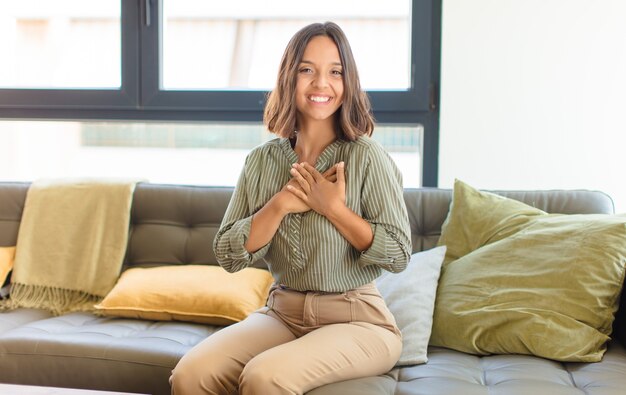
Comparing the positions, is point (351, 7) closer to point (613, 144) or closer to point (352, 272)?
point (613, 144)

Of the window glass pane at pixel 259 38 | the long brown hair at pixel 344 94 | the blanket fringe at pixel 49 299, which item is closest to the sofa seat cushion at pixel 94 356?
the blanket fringe at pixel 49 299

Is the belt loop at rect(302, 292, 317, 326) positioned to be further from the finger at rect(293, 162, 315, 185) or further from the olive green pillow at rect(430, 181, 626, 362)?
the olive green pillow at rect(430, 181, 626, 362)

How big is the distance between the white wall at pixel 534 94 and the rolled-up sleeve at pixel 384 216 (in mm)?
1066

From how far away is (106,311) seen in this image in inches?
101

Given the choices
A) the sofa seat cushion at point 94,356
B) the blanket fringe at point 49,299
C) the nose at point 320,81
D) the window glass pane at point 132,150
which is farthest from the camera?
the window glass pane at point 132,150

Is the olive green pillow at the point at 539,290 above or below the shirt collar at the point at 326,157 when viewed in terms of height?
below

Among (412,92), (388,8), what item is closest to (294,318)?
(412,92)

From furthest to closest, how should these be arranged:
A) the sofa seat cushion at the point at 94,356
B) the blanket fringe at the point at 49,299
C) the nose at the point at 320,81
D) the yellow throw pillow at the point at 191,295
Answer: the blanket fringe at the point at 49,299 → the yellow throw pillow at the point at 191,295 → the sofa seat cushion at the point at 94,356 → the nose at the point at 320,81

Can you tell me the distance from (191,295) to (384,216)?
85cm

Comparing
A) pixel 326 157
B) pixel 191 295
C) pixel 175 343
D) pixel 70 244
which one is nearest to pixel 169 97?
pixel 70 244

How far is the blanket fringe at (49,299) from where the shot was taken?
269 cm

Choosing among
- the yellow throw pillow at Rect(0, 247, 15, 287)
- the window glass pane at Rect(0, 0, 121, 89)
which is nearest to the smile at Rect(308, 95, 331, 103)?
the yellow throw pillow at Rect(0, 247, 15, 287)

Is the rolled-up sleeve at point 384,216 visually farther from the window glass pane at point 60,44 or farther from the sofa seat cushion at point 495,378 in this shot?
the window glass pane at point 60,44

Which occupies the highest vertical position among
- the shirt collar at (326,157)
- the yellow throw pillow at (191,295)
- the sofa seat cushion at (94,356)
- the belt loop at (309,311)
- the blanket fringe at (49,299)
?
the shirt collar at (326,157)
